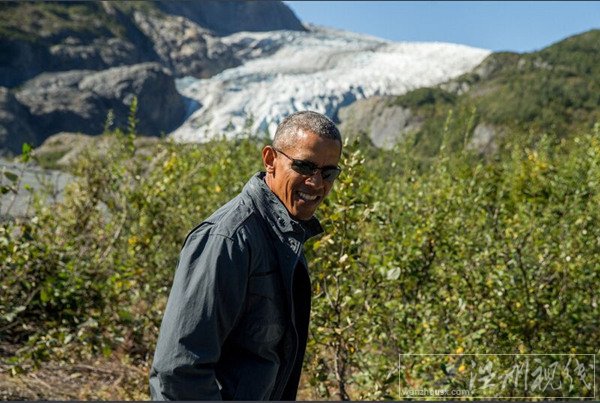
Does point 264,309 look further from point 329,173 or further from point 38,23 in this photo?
point 38,23

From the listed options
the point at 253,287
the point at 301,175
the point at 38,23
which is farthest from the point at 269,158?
the point at 38,23

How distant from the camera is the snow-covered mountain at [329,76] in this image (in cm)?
15600

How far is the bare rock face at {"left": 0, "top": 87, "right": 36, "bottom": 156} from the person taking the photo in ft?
485

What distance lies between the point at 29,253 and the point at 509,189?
591cm

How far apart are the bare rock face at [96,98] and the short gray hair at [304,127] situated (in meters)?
157

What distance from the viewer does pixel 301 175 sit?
2.79m

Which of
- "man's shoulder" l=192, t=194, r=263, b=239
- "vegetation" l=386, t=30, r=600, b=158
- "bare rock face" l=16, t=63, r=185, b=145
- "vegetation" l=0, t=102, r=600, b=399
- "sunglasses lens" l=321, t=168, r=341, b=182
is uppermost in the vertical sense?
"vegetation" l=386, t=30, r=600, b=158

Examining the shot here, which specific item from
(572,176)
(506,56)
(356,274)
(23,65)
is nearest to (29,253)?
(356,274)

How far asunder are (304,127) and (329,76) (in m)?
167

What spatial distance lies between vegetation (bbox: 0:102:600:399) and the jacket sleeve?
2.05m

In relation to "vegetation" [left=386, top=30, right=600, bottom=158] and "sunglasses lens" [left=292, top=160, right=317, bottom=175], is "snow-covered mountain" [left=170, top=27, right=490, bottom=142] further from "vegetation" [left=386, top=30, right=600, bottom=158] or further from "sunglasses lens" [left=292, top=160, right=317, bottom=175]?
"sunglasses lens" [left=292, top=160, right=317, bottom=175]

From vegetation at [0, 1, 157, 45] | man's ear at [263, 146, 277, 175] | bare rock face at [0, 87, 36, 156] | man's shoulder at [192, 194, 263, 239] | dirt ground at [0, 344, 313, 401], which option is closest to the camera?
man's shoulder at [192, 194, 263, 239]

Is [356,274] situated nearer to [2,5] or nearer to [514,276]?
[514,276]

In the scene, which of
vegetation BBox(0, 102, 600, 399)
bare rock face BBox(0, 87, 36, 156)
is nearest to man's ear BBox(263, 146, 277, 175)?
vegetation BBox(0, 102, 600, 399)
